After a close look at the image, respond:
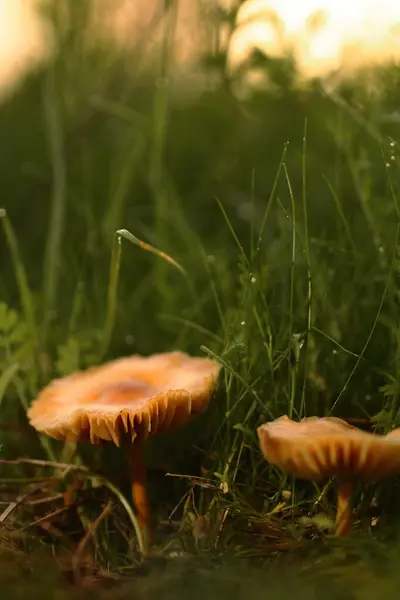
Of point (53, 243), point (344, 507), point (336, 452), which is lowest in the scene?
point (344, 507)

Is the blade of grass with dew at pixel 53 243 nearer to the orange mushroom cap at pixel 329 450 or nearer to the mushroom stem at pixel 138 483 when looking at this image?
the mushroom stem at pixel 138 483

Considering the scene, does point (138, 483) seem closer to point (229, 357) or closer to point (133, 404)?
point (133, 404)

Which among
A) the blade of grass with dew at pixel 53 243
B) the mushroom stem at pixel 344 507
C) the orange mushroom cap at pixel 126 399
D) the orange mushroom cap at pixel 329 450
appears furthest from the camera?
the blade of grass with dew at pixel 53 243

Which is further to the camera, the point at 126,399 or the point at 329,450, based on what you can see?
the point at 126,399

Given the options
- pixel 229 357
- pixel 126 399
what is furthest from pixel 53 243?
pixel 229 357

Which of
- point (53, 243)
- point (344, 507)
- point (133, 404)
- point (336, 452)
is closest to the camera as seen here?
point (336, 452)

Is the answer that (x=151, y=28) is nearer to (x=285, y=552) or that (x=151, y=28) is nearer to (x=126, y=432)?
(x=126, y=432)

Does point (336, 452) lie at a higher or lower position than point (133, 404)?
higher

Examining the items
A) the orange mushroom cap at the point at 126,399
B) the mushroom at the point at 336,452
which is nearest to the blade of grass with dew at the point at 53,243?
the orange mushroom cap at the point at 126,399

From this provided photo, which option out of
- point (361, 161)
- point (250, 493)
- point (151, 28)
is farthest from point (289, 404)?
point (151, 28)
